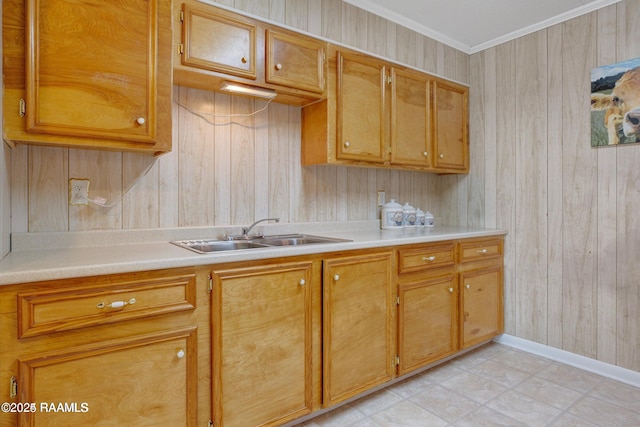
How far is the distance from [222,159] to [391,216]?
1333mm

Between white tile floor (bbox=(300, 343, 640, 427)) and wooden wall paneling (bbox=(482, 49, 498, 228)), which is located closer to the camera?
white tile floor (bbox=(300, 343, 640, 427))

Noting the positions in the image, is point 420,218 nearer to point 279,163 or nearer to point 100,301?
point 279,163

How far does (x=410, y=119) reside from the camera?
2574 mm

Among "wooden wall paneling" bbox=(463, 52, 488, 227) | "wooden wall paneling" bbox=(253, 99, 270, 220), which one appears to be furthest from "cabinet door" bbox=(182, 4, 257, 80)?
"wooden wall paneling" bbox=(463, 52, 488, 227)

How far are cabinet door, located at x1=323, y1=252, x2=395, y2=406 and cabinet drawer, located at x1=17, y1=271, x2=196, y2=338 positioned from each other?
705 mm

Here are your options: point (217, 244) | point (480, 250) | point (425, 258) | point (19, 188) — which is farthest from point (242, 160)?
point (480, 250)

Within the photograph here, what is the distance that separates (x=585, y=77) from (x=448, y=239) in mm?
1434

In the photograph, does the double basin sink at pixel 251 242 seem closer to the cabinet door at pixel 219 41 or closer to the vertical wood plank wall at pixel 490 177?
the vertical wood plank wall at pixel 490 177

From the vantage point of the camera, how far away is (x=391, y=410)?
1.94 meters

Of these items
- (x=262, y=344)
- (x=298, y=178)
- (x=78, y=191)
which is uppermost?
(x=298, y=178)

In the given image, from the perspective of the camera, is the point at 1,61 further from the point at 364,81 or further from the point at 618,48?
the point at 618,48

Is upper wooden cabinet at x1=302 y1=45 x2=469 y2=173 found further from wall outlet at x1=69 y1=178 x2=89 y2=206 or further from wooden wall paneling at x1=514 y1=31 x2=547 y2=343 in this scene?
wall outlet at x1=69 y1=178 x2=89 y2=206

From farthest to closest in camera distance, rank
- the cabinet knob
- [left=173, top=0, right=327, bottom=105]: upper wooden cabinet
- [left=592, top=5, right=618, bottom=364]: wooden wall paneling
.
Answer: [left=592, top=5, right=618, bottom=364]: wooden wall paneling < [left=173, top=0, right=327, bottom=105]: upper wooden cabinet < the cabinet knob

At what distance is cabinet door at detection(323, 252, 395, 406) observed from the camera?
179cm
